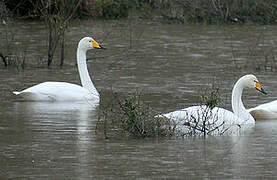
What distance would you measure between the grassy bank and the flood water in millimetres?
1038

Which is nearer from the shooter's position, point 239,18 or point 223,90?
point 223,90

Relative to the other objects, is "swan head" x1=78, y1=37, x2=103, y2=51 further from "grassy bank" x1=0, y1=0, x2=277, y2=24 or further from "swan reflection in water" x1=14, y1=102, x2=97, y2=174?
"grassy bank" x1=0, y1=0, x2=277, y2=24

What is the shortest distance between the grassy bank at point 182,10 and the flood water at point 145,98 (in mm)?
1038

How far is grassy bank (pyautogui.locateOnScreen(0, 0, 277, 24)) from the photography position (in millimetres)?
24594

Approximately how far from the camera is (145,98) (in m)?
12.2

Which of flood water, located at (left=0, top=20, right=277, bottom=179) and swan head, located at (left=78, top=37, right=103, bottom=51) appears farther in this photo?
swan head, located at (left=78, top=37, right=103, bottom=51)

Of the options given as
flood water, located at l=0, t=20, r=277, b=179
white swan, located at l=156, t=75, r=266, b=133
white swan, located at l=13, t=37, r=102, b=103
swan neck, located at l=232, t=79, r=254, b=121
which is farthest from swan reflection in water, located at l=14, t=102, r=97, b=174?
swan neck, located at l=232, t=79, r=254, b=121

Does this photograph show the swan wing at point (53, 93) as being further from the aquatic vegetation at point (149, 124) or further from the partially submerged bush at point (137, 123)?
the partially submerged bush at point (137, 123)

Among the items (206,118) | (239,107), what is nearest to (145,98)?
(239,107)

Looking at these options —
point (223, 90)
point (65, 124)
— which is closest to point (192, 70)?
point (223, 90)

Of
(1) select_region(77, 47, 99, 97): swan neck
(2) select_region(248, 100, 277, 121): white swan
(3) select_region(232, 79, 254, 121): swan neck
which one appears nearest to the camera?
(3) select_region(232, 79, 254, 121): swan neck

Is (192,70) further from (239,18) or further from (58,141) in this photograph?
(239,18)

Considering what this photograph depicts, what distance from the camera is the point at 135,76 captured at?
14.7 m

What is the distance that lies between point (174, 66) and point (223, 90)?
322 cm
